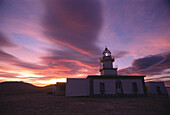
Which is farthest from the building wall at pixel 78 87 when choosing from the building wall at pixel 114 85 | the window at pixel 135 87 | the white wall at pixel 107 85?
the window at pixel 135 87

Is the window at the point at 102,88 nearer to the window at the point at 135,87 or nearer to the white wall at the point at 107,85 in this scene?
the white wall at the point at 107,85

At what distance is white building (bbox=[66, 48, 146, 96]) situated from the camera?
1833 cm

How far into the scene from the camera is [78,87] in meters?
19.1

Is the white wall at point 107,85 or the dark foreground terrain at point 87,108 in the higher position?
the white wall at point 107,85

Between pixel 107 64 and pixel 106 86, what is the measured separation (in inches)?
255

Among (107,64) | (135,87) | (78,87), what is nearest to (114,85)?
(135,87)

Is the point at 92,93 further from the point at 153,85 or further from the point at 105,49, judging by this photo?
the point at 153,85

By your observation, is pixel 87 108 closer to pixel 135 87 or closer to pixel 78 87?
pixel 78 87

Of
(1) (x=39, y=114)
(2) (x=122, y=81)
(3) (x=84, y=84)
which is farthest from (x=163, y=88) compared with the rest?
(1) (x=39, y=114)

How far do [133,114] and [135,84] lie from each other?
15.2m

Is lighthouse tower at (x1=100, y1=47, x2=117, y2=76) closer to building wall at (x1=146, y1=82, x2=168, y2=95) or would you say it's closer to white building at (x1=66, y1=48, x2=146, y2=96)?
white building at (x1=66, y1=48, x2=146, y2=96)

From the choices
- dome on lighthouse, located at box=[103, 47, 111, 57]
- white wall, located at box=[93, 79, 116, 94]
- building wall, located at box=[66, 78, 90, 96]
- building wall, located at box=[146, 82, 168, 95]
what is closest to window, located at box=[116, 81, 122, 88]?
white wall, located at box=[93, 79, 116, 94]

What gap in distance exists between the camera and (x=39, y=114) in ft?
22.4

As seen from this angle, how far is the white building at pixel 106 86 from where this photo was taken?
60.1ft
